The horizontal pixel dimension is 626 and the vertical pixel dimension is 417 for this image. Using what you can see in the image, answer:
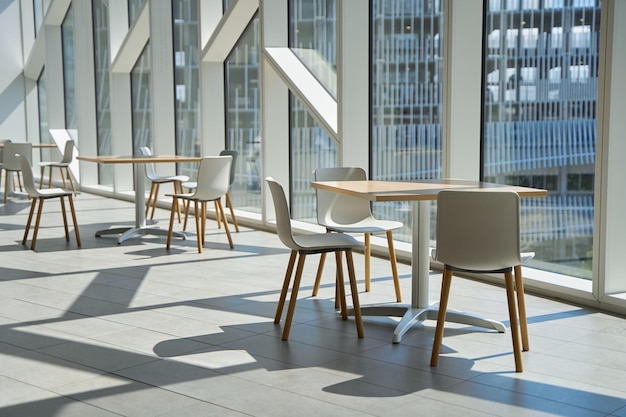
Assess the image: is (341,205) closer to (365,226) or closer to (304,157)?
(365,226)

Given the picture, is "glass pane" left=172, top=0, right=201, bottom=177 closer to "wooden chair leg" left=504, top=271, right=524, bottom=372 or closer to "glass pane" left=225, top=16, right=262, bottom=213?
"glass pane" left=225, top=16, right=262, bottom=213

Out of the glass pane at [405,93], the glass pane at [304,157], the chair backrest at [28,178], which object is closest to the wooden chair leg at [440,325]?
the glass pane at [405,93]

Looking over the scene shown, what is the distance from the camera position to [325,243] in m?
4.31

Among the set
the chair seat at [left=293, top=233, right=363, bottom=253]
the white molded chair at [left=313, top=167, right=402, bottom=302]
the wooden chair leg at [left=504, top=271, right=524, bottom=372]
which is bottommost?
the wooden chair leg at [left=504, top=271, right=524, bottom=372]

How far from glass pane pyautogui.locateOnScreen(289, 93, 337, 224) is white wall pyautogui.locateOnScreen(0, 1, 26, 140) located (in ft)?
30.1

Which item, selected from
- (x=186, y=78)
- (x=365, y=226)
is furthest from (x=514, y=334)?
(x=186, y=78)

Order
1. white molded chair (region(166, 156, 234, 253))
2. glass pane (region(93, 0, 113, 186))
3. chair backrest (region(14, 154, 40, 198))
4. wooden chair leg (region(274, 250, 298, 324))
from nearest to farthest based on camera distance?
wooden chair leg (region(274, 250, 298, 324)) → white molded chair (region(166, 156, 234, 253)) → chair backrest (region(14, 154, 40, 198)) → glass pane (region(93, 0, 113, 186))

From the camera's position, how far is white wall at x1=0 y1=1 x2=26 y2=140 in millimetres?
15594

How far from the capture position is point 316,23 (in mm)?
8070

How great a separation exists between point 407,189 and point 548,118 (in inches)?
70.5

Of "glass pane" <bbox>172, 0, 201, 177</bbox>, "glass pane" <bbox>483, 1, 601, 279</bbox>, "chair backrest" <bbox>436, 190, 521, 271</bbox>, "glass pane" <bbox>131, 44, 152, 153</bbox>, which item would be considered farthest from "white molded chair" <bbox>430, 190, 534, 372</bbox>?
"glass pane" <bbox>131, 44, 152, 153</bbox>

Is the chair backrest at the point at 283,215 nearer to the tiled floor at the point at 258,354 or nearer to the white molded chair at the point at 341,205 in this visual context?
the tiled floor at the point at 258,354

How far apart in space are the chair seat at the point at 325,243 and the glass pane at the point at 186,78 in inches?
236

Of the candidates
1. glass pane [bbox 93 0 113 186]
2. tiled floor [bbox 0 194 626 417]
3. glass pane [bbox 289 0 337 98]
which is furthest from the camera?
glass pane [bbox 93 0 113 186]
